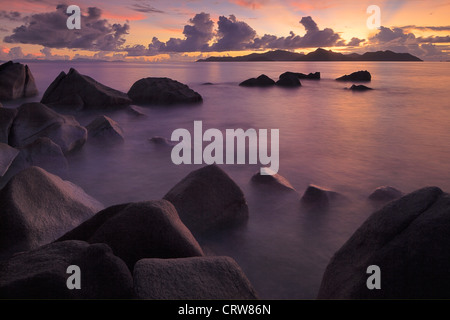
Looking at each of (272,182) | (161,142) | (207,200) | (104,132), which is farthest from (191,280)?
(104,132)

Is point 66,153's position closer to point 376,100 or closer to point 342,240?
point 342,240

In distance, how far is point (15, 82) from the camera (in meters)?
14.7

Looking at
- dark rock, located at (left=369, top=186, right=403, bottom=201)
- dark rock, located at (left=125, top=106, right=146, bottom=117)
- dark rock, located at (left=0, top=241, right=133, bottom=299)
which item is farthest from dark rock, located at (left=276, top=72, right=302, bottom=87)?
dark rock, located at (left=0, top=241, right=133, bottom=299)

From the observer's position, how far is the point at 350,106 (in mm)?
14812

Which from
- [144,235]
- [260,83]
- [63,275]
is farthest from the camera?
[260,83]

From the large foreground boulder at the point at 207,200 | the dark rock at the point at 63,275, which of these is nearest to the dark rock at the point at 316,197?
the large foreground boulder at the point at 207,200

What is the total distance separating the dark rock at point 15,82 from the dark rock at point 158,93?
17.0ft

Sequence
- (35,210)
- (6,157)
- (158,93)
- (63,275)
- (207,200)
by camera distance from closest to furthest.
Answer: (63,275) < (35,210) < (207,200) < (6,157) < (158,93)

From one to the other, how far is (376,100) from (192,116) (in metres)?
10.1

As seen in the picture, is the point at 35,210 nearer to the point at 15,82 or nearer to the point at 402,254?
the point at 402,254

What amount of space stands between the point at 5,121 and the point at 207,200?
16.1 ft

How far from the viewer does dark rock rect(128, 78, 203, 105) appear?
46.2 ft

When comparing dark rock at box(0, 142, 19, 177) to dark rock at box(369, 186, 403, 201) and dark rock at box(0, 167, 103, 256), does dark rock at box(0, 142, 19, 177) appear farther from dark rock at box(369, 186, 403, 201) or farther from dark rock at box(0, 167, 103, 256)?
dark rock at box(369, 186, 403, 201)
